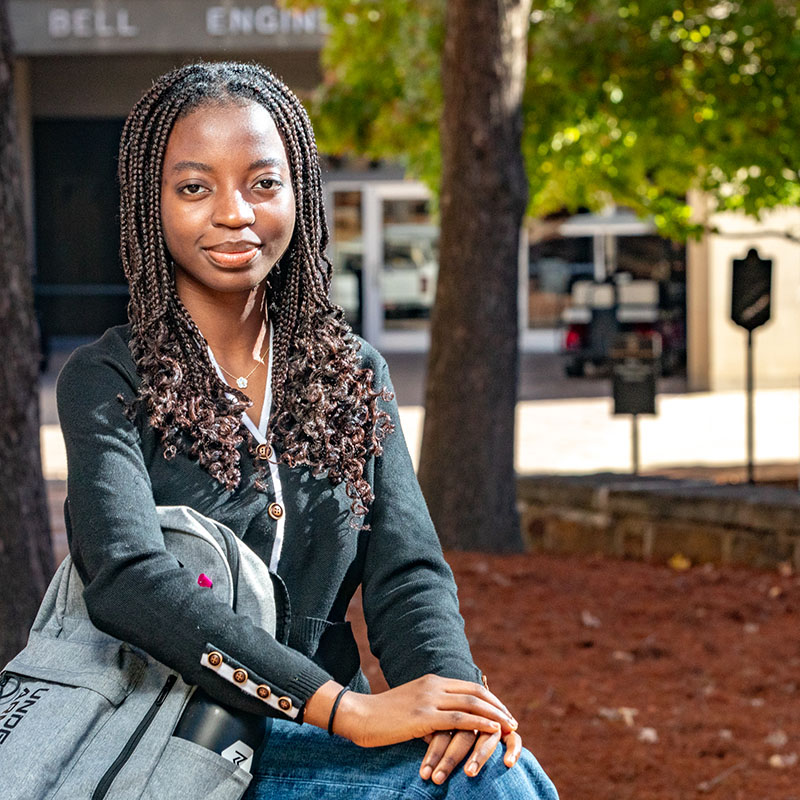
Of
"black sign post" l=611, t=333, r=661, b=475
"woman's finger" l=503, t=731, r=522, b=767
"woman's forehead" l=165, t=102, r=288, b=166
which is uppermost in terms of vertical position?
"woman's forehead" l=165, t=102, r=288, b=166

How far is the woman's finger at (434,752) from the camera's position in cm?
183

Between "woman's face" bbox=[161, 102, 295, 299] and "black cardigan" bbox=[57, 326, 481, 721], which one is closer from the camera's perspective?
"black cardigan" bbox=[57, 326, 481, 721]

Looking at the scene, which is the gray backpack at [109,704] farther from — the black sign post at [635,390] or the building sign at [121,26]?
the building sign at [121,26]

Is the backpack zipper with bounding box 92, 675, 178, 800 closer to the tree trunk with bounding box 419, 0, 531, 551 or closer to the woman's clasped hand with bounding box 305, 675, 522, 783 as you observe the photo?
the woman's clasped hand with bounding box 305, 675, 522, 783

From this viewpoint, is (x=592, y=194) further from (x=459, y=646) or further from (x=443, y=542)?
(x=459, y=646)

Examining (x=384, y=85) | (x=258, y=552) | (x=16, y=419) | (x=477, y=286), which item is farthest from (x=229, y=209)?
(x=384, y=85)

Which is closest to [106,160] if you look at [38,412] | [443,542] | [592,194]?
[592,194]

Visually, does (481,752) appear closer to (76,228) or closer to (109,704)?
(109,704)

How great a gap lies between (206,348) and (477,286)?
15.1ft

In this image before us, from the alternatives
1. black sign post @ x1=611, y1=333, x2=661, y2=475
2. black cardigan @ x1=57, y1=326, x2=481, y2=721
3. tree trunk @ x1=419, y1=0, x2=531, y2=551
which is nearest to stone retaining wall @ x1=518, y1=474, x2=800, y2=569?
tree trunk @ x1=419, y1=0, x2=531, y2=551

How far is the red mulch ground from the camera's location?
3967 mm

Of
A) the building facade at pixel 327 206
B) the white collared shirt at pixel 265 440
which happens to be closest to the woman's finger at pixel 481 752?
the white collared shirt at pixel 265 440

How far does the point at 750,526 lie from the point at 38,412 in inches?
142

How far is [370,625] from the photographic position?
84.1 inches
